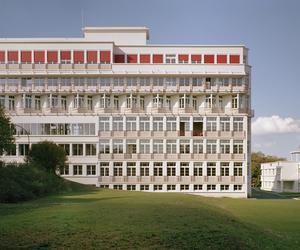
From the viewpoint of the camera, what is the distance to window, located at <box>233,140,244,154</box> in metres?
77.1

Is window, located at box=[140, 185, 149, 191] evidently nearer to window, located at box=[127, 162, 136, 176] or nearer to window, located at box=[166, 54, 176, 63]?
window, located at box=[127, 162, 136, 176]

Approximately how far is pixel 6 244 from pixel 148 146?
6177 cm

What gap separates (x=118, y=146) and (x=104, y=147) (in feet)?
7.25

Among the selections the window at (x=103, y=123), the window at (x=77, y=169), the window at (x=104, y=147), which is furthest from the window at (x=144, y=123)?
the window at (x=77, y=169)

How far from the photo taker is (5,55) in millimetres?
77250

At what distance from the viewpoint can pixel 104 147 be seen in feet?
253

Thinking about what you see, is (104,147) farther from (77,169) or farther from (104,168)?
(77,169)

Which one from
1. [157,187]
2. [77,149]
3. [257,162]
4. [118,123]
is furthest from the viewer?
[257,162]

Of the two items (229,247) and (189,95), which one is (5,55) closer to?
(189,95)

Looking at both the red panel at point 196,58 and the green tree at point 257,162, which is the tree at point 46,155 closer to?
the red panel at point 196,58

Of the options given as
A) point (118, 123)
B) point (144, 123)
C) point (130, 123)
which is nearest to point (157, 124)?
point (144, 123)

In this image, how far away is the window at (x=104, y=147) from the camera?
77125mm

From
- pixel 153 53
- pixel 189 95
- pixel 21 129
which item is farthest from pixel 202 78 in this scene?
pixel 21 129

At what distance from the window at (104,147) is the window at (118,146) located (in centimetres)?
110
